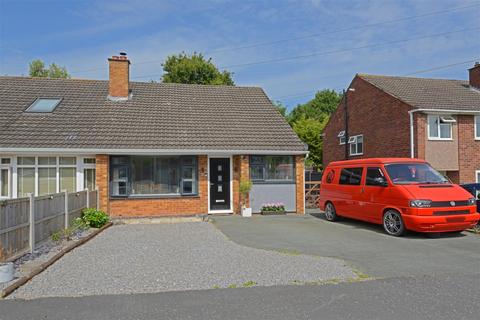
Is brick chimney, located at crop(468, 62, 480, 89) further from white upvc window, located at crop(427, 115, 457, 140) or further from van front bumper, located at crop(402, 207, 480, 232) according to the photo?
van front bumper, located at crop(402, 207, 480, 232)

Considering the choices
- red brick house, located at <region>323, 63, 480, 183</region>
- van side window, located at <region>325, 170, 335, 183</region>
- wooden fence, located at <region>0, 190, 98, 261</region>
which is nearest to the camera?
wooden fence, located at <region>0, 190, 98, 261</region>

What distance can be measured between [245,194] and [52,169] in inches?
268

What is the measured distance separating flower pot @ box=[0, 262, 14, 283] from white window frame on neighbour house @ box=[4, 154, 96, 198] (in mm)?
8231

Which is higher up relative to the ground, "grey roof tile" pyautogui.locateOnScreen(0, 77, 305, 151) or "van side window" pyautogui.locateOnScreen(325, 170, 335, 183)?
"grey roof tile" pyautogui.locateOnScreen(0, 77, 305, 151)

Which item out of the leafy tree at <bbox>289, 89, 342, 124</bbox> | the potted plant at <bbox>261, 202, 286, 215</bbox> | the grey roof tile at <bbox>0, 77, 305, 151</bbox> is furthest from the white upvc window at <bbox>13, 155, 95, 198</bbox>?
the leafy tree at <bbox>289, 89, 342, 124</bbox>

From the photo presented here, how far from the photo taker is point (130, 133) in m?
14.8

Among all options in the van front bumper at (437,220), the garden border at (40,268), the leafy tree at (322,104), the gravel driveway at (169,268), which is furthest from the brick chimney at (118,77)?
the leafy tree at (322,104)

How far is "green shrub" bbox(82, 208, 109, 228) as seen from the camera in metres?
11.9

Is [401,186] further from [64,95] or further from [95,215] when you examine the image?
[64,95]

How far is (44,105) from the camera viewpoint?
16047mm

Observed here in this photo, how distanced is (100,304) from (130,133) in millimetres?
10276

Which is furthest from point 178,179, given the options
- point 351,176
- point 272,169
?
point 351,176

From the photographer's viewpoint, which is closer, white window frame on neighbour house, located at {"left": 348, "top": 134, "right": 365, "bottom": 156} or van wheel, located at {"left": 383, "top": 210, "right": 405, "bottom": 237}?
van wheel, located at {"left": 383, "top": 210, "right": 405, "bottom": 237}

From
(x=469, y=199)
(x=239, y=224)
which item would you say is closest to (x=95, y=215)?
(x=239, y=224)
